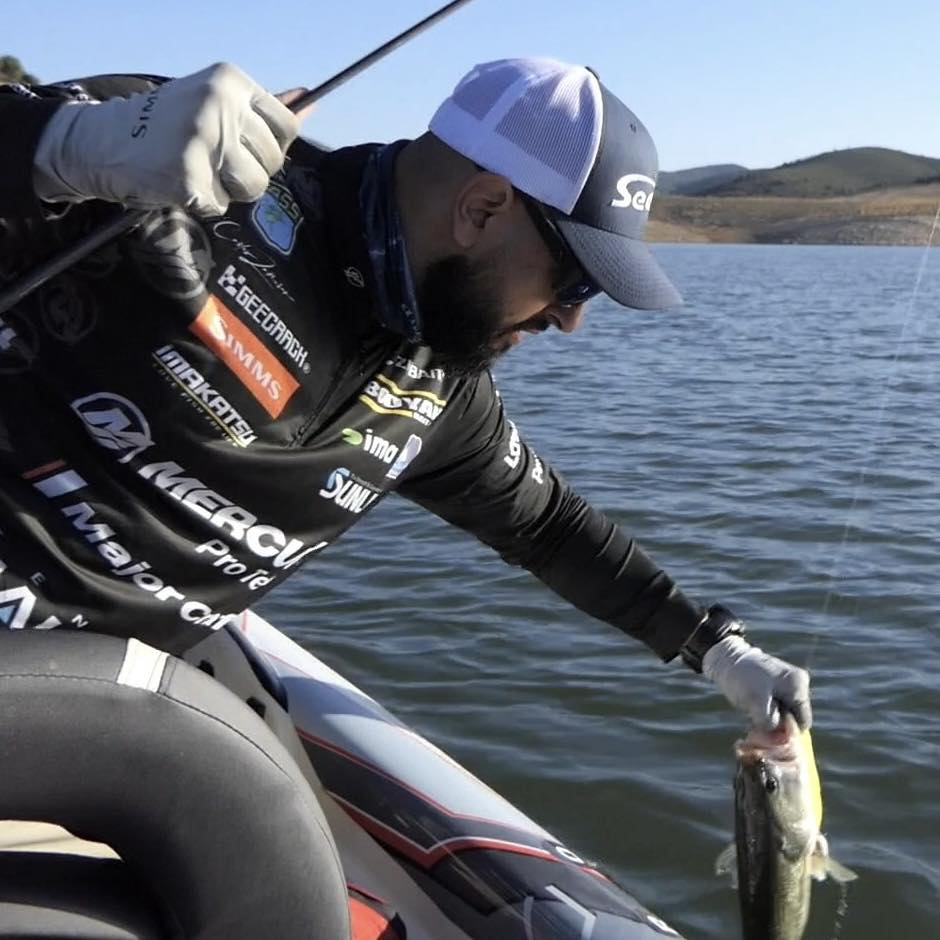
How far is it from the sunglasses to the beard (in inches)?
5.2

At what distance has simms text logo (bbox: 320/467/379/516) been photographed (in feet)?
8.80

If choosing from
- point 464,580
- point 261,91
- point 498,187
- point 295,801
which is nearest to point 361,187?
point 498,187

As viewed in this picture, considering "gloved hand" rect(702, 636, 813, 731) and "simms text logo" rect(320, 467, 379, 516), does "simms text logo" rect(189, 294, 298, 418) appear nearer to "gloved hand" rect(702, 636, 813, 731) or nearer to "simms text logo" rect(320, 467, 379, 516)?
"simms text logo" rect(320, 467, 379, 516)

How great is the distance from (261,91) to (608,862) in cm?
311

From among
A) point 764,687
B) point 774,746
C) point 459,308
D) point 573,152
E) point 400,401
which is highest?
point 573,152

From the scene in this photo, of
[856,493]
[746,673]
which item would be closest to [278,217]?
[746,673]

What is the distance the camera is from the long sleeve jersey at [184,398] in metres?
2.30

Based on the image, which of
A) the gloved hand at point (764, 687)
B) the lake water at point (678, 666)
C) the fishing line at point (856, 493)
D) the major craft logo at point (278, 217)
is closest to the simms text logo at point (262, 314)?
the major craft logo at point (278, 217)

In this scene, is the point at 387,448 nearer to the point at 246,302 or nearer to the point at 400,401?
the point at 400,401

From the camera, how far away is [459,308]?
2.64 meters

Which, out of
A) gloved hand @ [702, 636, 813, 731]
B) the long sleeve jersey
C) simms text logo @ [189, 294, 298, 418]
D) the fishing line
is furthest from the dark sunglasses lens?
the fishing line

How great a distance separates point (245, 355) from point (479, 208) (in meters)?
0.55

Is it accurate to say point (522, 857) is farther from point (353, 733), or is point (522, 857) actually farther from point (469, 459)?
point (469, 459)

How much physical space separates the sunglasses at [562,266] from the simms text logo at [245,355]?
0.57 metres
